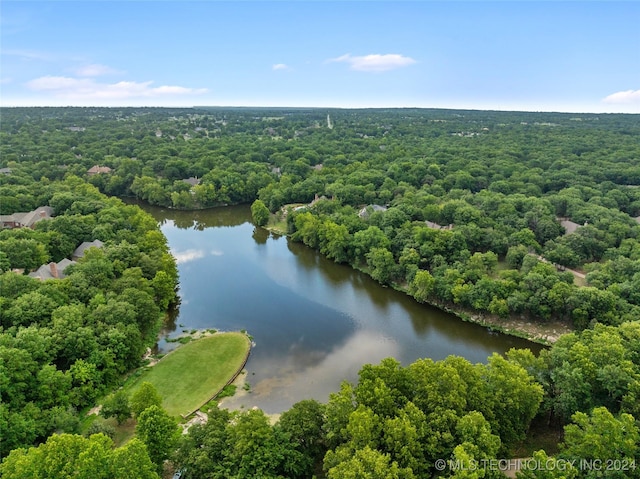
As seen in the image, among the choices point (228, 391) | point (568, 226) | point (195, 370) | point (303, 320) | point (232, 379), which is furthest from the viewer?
point (568, 226)

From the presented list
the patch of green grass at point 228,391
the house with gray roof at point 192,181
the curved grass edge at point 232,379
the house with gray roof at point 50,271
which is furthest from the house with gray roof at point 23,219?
the patch of green grass at point 228,391

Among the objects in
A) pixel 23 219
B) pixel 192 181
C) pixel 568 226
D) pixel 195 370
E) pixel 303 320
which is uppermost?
pixel 23 219

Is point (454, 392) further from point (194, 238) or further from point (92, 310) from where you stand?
point (194, 238)

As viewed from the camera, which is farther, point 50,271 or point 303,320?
point 303,320

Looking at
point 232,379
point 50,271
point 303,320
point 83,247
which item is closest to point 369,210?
point 303,320

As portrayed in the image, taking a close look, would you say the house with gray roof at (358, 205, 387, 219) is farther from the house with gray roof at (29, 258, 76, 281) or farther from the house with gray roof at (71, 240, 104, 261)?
the house with gray roof at (29, 258, 76, 281)

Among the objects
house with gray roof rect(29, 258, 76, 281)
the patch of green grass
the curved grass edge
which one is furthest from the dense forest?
the patch of green grass

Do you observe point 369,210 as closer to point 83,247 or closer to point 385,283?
point 385,283
